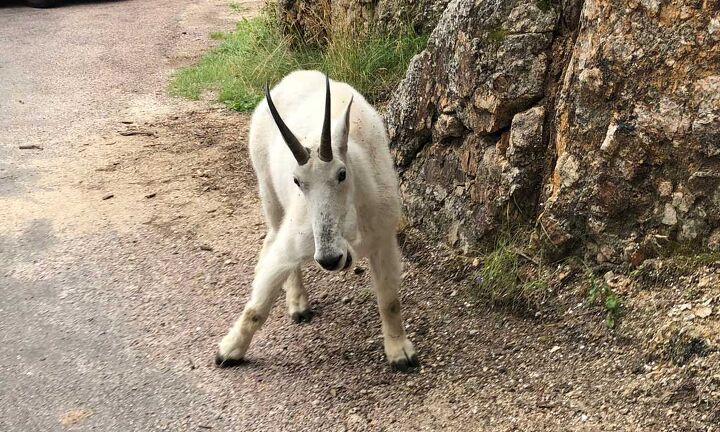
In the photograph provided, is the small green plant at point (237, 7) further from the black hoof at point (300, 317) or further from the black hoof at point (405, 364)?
the black hoof at point (405, 364)

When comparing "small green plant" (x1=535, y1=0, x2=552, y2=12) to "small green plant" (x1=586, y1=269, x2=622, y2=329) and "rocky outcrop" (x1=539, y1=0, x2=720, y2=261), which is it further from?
"small green plant" (x1=586, y1=269, x2=622, y2=329)

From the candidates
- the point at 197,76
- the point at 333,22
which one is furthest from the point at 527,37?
the point at 197,76

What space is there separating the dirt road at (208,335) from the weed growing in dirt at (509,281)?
11 cm

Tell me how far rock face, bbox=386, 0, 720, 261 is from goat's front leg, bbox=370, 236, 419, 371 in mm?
997

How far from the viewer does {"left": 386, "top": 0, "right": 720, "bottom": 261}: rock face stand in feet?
14.2

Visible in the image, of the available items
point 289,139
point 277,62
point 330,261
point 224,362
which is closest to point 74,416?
point 224,362

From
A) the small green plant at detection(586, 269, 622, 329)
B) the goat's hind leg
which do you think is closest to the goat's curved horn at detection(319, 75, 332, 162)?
the goat's hind leg

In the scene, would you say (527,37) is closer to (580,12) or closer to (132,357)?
(580,12)

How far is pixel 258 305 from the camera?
15.5 feet

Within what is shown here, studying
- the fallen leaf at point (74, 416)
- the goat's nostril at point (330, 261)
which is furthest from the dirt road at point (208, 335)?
the goat's nostril at point (330, 261)

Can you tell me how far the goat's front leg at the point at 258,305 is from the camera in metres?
4.59

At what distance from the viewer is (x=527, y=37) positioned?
5.14m

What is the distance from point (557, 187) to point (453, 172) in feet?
3.44

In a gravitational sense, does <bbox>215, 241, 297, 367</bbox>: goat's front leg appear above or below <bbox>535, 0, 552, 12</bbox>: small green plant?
below
